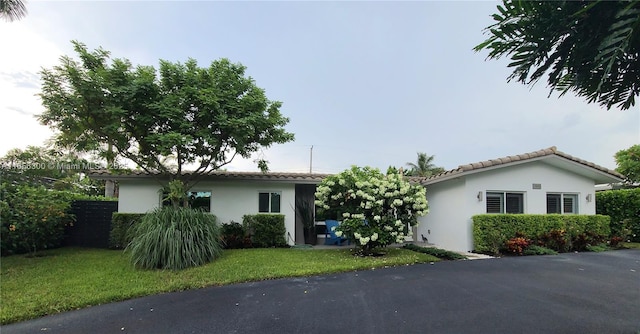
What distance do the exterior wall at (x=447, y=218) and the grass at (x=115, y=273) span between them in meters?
2.21

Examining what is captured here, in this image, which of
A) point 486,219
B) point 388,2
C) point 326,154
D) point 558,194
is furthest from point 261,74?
point 326,154

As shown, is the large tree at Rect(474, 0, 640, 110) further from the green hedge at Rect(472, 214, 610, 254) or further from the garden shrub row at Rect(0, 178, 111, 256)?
the garden shrub row at Rect(0, 178, 111, 256)

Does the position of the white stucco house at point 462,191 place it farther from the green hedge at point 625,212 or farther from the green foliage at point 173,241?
the green foliage at point 173,241

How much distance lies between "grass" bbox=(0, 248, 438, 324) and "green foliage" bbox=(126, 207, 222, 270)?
297 mm

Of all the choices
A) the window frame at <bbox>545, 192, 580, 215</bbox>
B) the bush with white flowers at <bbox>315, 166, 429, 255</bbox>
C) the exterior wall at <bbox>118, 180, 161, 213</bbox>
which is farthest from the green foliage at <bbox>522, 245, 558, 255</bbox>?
the exterior wall at <bbox>118, 180, 161, 213</bbox>

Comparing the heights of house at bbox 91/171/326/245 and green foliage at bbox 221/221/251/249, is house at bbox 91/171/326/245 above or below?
above

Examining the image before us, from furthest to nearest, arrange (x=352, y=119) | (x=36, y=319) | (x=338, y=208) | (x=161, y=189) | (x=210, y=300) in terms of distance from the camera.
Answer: (x=352, y=119) < (x=161, y=189) < (x=338, y=208) < (x=210, y=300) < (x=36, y=319)

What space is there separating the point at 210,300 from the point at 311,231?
25.3ft

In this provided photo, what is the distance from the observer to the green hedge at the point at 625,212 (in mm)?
12277

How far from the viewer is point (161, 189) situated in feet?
36.4

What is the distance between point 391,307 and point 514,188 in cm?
870

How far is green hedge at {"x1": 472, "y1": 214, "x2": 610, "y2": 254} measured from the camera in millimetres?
10062

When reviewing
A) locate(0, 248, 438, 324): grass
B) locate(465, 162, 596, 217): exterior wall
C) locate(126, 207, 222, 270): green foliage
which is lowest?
locate(0, 248, 438, 324): grass

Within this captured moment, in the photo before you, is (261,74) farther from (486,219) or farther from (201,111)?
(486,219)
